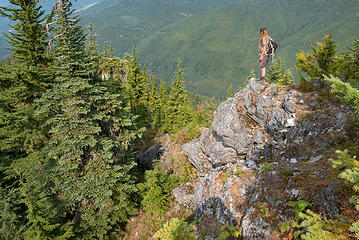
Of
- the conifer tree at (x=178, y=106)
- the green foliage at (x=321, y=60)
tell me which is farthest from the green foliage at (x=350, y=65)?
the conifer tree at (x=178, y=106)

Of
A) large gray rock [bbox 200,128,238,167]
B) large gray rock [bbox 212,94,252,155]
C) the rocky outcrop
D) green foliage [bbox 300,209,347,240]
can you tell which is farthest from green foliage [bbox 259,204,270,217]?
large gray rock [bbox 200,128,238,167]

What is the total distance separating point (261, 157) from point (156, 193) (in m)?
7.00

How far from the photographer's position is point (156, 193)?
11.9 metres

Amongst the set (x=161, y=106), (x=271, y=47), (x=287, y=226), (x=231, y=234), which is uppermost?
(x=271, y=47)

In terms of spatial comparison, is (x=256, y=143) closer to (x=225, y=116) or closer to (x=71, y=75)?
(x=225, y=116)

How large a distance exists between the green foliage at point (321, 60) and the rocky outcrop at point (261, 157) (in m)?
1.25

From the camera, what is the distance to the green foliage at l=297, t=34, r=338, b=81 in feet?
26.1

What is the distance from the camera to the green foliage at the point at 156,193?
39.0ft

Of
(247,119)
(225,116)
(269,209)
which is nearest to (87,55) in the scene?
(225,116)

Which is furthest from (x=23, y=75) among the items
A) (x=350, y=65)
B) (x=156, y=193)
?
(x=350, y=65)

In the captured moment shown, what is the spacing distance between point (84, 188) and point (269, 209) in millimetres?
9715

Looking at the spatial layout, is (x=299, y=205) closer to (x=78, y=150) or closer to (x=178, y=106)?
(x=78, y=150)

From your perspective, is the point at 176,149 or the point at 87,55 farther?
the point at 176,149

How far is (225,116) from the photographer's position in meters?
10.9
